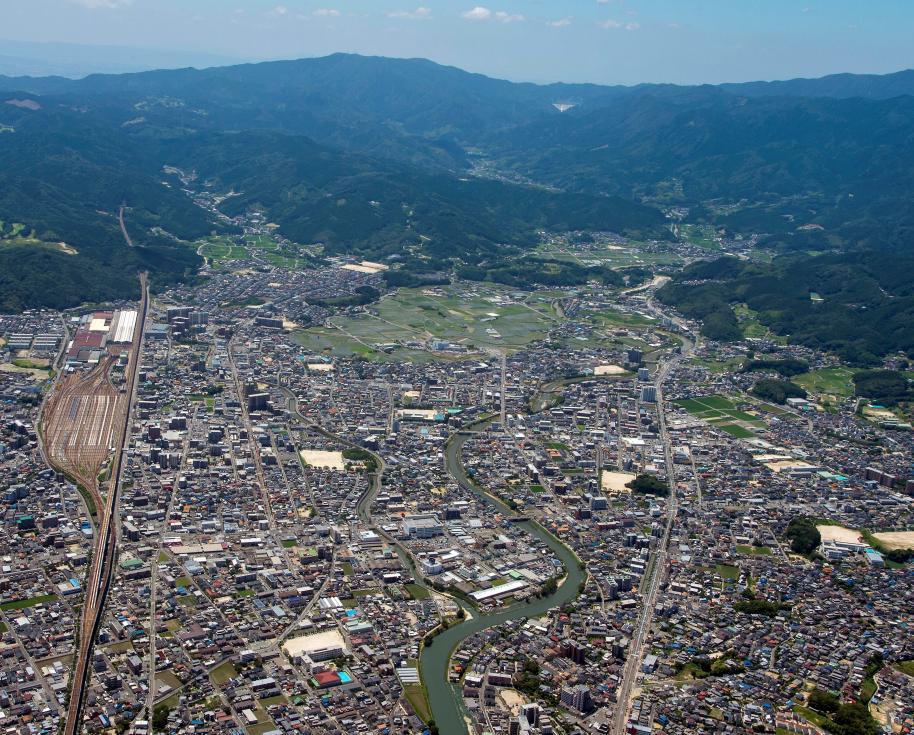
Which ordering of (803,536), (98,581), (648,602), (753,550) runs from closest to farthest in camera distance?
(98,581) → (648,602) → (753,550) → (803,536)

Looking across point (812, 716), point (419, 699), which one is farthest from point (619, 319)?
point (419, 699)

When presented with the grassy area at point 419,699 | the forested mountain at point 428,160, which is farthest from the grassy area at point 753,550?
the forested mountain at point 428,160

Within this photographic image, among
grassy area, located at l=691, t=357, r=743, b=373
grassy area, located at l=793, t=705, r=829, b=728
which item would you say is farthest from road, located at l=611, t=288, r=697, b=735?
grassy area, located at l=691, t=357, r=743, b=373

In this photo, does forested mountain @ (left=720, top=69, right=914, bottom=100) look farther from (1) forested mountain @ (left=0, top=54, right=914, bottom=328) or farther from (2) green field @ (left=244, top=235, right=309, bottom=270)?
(2) green field @ (left=244, top=235, right=309, bottom=270)

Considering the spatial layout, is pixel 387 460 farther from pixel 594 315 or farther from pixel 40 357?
pixel 594 315

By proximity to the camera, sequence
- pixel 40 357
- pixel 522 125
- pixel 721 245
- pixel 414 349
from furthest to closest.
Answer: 1. pixel 522 125
2. pixel 721 245
3. pixel 414 349
4. pixel 40 357

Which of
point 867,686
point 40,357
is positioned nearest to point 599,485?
point 867,686

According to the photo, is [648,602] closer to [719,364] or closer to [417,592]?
[417,592]

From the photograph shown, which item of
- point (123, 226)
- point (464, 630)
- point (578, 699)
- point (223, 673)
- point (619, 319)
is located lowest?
point (619, 319)
